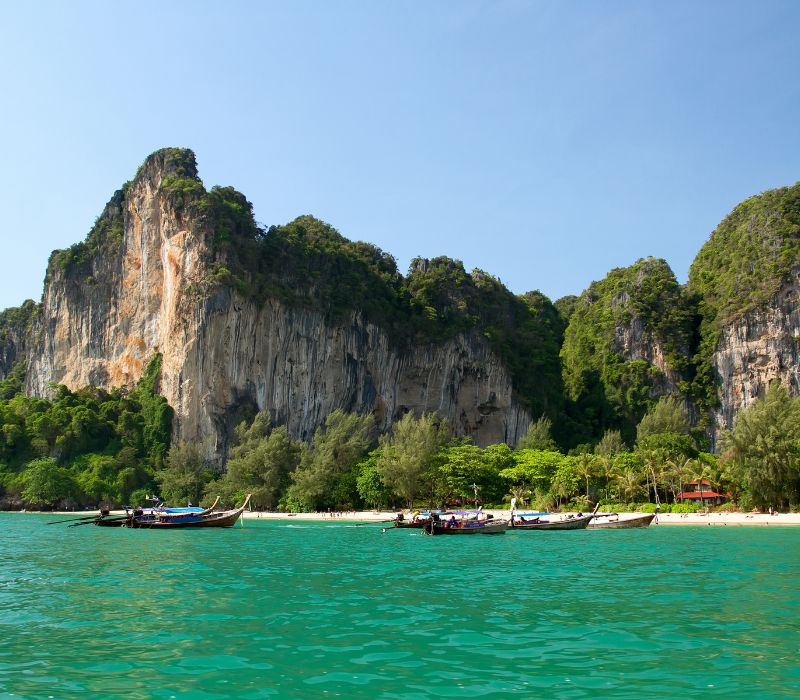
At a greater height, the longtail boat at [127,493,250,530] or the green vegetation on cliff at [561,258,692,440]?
the green vegetation on cliff at [561,258,692,440]

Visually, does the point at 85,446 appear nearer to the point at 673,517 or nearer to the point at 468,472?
the point at 468,472

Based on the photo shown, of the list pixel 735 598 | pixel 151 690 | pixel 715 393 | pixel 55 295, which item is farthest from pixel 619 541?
pixel 55 295

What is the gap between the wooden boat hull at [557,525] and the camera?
4484 cm

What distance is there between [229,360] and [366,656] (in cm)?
7376

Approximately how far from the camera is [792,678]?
10.5 meters

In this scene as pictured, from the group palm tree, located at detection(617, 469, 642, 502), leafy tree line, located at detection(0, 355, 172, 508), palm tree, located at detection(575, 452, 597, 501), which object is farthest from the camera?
leafy tree line, located at detection(0, 355, 172, 508)

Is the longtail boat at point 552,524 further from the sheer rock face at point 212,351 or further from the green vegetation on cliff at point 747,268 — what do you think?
the green vegetation on cliff at point 747,268

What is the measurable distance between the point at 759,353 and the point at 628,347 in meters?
17.6

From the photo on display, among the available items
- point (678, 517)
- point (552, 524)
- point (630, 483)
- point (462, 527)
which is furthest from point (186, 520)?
point (630, 483)

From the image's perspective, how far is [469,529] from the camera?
40.9 m

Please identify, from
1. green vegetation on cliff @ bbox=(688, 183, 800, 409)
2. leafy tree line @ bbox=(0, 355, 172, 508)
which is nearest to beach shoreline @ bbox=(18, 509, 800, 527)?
leafy tree line @ bbox=(0, 355, 172, 508)

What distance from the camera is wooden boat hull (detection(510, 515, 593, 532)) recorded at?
1766 inches

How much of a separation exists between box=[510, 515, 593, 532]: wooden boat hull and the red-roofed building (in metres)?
16.5

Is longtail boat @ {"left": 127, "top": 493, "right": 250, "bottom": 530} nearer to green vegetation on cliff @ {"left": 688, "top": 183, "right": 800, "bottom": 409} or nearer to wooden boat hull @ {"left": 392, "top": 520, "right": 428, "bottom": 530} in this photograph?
wooden boat hull @ {"left": 392, "top": 520, "right": 428, "bottom": 530}
